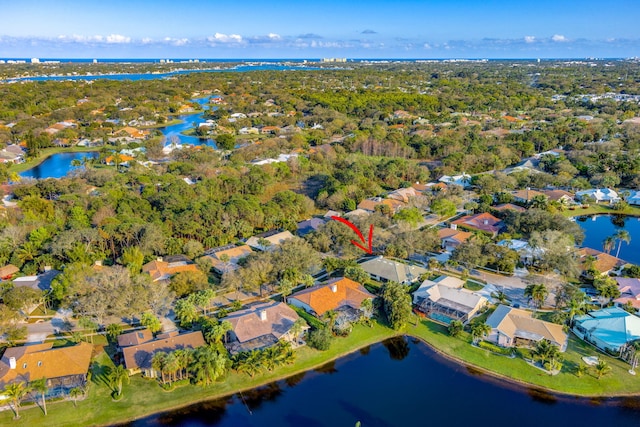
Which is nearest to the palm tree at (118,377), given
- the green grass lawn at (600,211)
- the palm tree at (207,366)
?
the palm tree at (207,366)

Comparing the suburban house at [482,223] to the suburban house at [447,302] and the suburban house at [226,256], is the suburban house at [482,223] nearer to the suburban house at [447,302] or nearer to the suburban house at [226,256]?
the suburban house at [447,302]

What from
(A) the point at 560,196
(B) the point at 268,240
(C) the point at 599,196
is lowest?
(B) the point at 268,240

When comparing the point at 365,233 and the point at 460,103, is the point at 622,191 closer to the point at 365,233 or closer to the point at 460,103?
the point at 365,233

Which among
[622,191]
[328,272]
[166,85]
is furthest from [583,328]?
[166,85]

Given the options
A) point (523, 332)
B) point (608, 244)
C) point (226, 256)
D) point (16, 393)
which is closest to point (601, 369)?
point (523, 332)

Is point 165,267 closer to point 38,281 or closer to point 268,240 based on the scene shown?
point 38,281

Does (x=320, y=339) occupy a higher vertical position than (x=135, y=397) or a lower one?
higher
